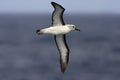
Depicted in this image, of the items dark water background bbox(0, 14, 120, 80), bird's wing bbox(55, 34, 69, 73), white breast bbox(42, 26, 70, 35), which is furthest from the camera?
dark water background bbox(0, 14, 120, 80)

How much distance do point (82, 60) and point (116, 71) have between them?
16.0 metres

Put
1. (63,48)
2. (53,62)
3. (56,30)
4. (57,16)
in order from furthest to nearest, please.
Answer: (53,62) → (63,48) → (57,16) → (56,30)

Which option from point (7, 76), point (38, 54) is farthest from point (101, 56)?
point (7, 76)

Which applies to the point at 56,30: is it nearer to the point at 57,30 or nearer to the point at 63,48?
the point at 57,30

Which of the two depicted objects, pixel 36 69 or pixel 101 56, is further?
pixel 101 56

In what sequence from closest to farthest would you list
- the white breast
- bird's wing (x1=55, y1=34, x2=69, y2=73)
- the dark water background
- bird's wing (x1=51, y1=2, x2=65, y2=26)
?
the white breast
bird's wing (x1=51, y1=2, x2=65, y2=26)
bird's wing (x1=55, y1=34, x2=69, y2=73)
the dark water background

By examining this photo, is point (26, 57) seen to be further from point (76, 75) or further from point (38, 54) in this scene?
point (76, 75)

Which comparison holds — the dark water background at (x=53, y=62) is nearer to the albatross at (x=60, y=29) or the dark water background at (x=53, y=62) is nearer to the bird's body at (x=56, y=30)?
the albatross at (x=60, y=29)

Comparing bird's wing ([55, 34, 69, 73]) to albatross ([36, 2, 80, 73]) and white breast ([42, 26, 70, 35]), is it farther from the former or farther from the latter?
white breast ([42, 26, 70, 35])

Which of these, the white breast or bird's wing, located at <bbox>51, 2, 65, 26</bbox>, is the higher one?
bird's wing, located at <bbox>51, 2, 65, 26</bbox>

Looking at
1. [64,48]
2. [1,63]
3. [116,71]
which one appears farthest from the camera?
[1,63]

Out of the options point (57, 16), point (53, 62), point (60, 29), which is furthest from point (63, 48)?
point (53, 62)

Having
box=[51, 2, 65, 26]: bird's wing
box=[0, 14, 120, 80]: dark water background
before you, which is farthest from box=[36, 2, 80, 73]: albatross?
box=[0, 14, 120, 80]: dark water background

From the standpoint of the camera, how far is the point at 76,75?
94.2 m
